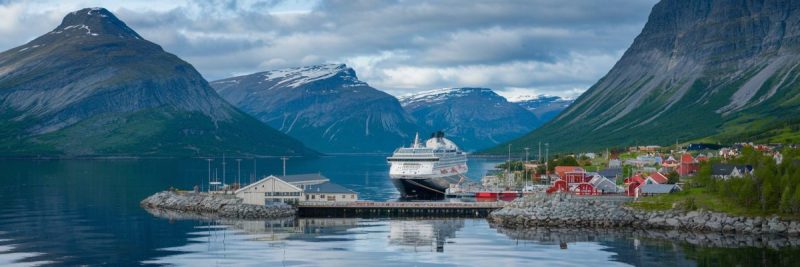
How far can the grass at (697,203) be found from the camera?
357 ft

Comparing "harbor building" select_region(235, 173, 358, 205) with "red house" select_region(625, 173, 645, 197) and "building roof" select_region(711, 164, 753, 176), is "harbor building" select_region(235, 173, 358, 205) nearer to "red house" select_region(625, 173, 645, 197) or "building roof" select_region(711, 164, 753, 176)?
"red house" select_region(625, 173, 645, 197)

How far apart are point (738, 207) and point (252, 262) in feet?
177

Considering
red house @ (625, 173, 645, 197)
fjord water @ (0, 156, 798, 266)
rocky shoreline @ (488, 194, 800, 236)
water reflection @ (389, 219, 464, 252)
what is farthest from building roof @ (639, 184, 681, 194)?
water reflection @ (389, 219, 464, 252)

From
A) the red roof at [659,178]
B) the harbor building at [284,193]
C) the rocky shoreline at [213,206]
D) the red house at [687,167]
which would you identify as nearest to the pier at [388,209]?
the harbor building at [284,193]

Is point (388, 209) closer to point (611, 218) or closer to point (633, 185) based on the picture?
point (611, 218)

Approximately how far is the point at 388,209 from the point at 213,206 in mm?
22533

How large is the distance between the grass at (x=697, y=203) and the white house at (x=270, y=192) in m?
43.2

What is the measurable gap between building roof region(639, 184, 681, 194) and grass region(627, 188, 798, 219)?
6.96 ft

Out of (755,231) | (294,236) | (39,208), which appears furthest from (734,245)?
(39,208)

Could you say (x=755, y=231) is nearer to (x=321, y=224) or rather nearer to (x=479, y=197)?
(x=321, y=224)

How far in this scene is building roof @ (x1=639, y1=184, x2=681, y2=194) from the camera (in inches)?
5197

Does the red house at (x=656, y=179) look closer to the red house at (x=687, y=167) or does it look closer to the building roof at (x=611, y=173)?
the building roof at (x=611, y=173)

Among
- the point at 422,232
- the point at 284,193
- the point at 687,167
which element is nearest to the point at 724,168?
the point at 687,167

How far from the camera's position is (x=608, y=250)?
96.2 meters
